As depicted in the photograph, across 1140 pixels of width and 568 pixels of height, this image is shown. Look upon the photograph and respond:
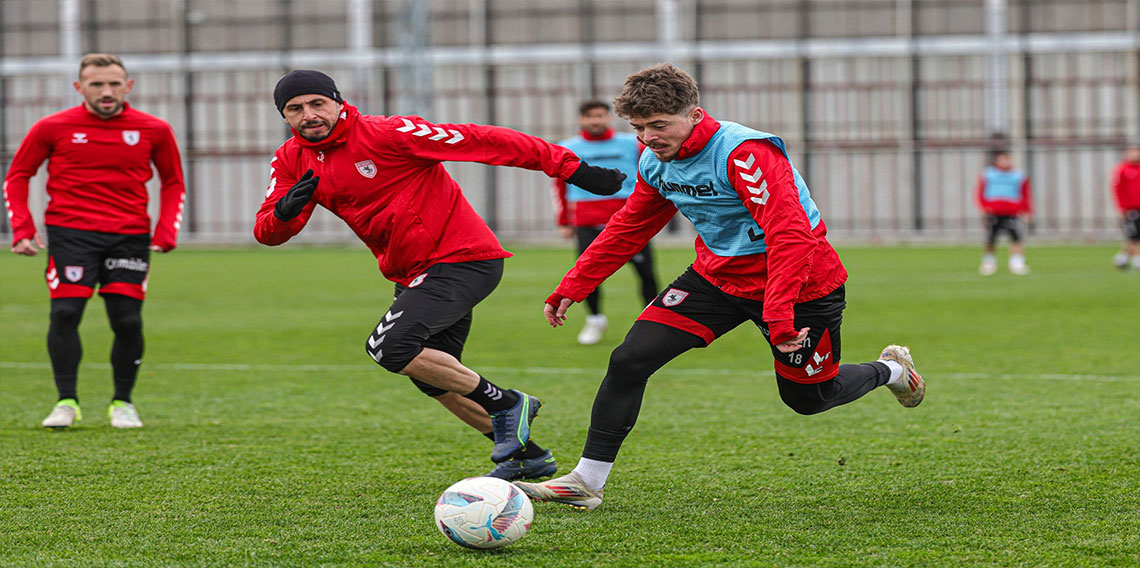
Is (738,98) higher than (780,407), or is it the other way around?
(738,98)

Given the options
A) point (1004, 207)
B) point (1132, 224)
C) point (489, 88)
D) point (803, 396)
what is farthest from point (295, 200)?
point (489, 88)

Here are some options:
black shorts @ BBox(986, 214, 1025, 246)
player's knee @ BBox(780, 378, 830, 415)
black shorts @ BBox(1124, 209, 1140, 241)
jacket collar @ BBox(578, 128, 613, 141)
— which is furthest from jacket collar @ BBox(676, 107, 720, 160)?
black shorts @ BBox(1124, 209, 1140, 241)

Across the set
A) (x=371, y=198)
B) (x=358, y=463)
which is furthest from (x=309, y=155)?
(x=358, y=463)

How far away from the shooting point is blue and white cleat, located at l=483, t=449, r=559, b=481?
5.07 m

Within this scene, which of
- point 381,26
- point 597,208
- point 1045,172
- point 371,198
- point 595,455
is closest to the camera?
point 595,455

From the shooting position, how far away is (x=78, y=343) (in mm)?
6758

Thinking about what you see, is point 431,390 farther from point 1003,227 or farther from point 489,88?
point 489,88

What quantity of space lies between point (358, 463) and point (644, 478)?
4.09 ft

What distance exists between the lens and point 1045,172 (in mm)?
32000

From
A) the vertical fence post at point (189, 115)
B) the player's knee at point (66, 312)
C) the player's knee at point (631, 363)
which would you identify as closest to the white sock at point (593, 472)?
the player's knee at point (631, 363)

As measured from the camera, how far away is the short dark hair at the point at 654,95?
4.29 metres

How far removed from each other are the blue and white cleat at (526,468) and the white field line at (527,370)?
10.7ft

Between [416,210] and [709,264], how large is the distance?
116cm

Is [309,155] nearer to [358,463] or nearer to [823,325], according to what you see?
[358,463]
